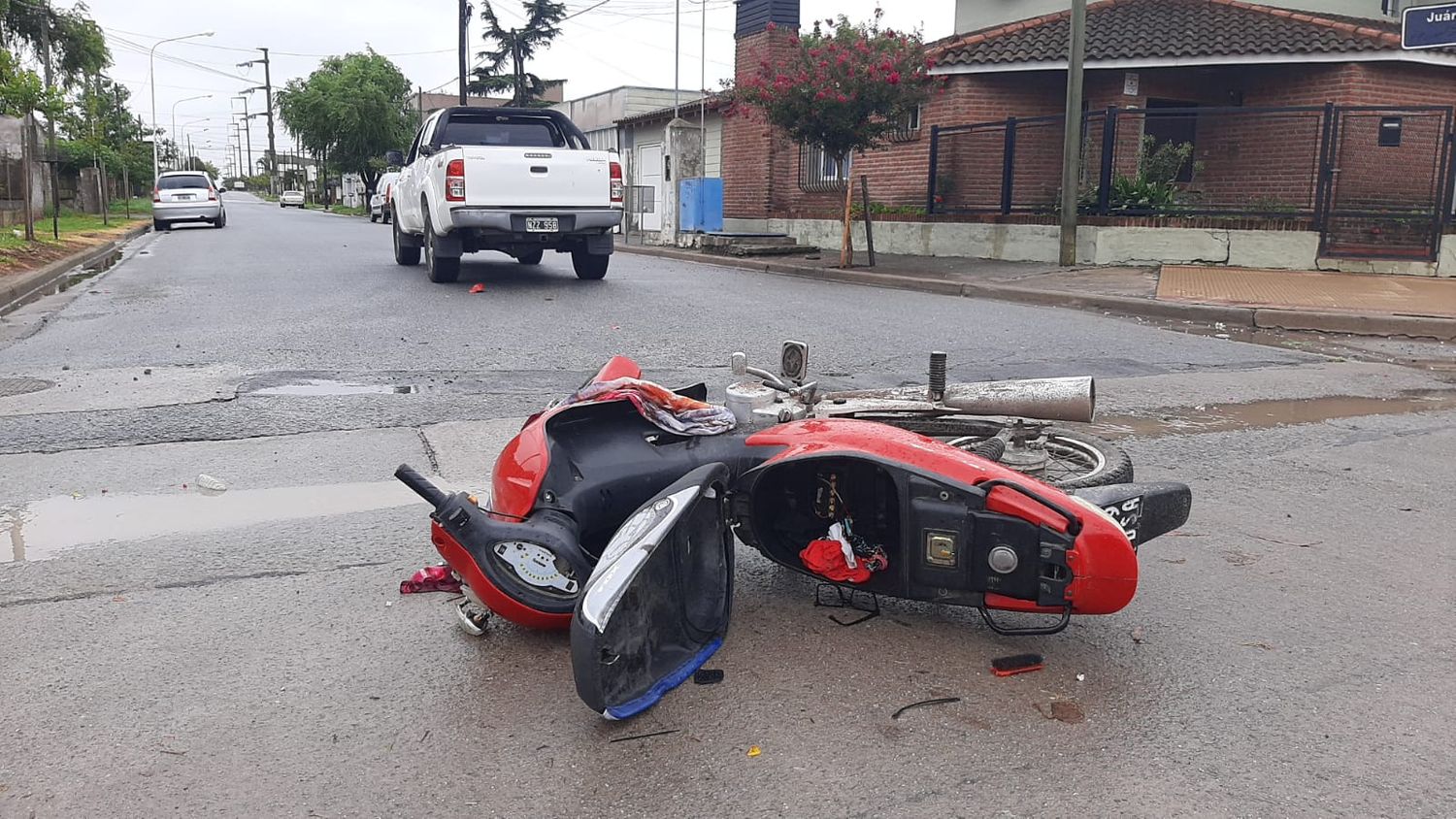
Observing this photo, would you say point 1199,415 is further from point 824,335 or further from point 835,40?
point 835,40

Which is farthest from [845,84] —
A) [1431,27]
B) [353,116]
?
[353,116]

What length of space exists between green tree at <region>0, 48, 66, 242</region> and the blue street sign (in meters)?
18.5

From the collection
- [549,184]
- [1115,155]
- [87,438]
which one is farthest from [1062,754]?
[1115,155]

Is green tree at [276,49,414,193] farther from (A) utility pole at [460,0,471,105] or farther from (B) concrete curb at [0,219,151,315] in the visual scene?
(B) concrete curb at [0,219,151,315]

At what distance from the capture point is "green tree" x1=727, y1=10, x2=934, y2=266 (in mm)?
15359

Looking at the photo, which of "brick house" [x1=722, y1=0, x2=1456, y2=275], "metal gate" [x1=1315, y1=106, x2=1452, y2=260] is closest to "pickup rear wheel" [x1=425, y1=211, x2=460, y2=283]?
"brick house" [x1=722, y1=0, x2=1456, y2=275]

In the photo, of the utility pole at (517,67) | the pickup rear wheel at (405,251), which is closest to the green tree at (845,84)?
the pickup rear wheel at (405,251)

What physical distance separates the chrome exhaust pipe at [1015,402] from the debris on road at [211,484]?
98.5 inches

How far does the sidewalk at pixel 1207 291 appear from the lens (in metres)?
10.6

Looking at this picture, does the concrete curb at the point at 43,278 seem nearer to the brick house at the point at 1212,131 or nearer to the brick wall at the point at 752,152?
the brick house at the point at 1212,131

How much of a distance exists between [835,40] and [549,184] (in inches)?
242

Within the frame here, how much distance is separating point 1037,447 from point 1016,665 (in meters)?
1.50

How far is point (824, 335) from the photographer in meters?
8.94

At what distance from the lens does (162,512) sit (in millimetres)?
4215
